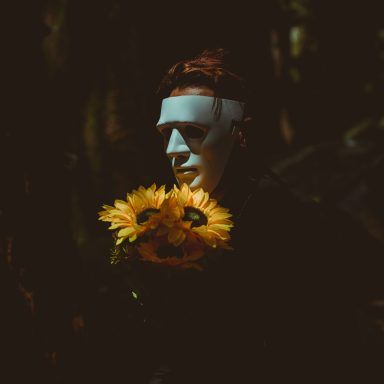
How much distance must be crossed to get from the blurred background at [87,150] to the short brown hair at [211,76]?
8 centimetres

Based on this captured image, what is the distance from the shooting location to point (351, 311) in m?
1.70

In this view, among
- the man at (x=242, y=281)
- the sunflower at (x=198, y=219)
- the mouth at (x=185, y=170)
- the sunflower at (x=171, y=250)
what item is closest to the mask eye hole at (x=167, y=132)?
the man at (x=242, y=281)

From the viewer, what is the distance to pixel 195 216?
145 centimetres

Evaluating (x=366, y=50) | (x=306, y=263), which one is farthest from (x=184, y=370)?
(x=366, y=50)

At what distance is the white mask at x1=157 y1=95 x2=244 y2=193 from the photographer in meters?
1.57

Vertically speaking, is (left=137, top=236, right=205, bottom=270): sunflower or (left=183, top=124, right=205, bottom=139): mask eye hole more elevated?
(left=183, top=124, right=205, bottom=139): mask eye hole

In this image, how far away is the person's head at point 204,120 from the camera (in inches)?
62.1

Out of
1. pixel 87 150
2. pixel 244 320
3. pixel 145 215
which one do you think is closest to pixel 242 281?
pixel 244 320

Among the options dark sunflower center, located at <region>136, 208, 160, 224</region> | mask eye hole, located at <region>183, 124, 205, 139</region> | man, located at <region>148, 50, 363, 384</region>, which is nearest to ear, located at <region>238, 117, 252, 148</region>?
man, located at <region>148, 50, 363, 384</region>

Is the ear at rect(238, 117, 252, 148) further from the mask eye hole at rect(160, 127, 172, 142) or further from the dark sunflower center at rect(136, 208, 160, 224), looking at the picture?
the dark sunflower center at rect(136, 208, 160, 224)

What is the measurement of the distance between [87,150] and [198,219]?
5.72 feet

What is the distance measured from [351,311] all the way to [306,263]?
0.22m

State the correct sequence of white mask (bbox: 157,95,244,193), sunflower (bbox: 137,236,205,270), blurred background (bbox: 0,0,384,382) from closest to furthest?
sunflower (bbox: 137,236,205,270), white mask (bbox: 157,95,244,193), blurred background (bbox: 0,0,384,382)

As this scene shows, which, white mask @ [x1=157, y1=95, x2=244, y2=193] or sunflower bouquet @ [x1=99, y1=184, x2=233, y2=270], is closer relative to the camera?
sunflower bouquet @ [x1=99, y1=184, x2=233, y2=270]
